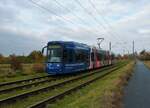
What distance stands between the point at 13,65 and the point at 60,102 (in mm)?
29653

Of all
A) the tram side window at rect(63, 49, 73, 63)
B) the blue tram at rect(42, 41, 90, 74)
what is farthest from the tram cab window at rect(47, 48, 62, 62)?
the tram side window at rect(63, 49, 73, 63)

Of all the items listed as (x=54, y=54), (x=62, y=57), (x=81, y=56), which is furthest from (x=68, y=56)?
(x=81, y=56)

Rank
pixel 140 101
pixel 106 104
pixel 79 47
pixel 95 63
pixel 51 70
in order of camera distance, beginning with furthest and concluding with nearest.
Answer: pixel 95 63 < pixel 79 47 < pixel 51 70 < pixel 140 101 < pixel 106 104

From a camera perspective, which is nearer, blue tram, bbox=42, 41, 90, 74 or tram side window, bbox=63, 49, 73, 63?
blue tram, bbox=42, 41, 90, 74

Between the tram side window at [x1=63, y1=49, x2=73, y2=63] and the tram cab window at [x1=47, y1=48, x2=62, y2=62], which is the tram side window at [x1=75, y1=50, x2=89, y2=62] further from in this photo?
the tram cab window at [x1=47, y1=48, x2=62, y2=62]

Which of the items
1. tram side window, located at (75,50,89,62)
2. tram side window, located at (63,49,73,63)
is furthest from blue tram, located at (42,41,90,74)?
tram side window, located at (75,50,89,62)

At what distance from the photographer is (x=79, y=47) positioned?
37531 mm

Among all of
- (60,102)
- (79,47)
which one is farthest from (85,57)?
(60,102)

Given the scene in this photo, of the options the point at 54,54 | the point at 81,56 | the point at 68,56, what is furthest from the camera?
the point at 81,56

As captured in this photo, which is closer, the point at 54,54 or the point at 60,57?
the point at 60,57

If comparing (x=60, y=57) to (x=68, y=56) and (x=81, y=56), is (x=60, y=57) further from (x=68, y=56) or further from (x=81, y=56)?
(x=81, y=56)

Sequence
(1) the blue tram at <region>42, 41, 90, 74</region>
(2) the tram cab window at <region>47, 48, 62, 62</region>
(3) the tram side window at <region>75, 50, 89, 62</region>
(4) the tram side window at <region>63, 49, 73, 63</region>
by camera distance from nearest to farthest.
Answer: (1) the blue tram at <region>42, 41, 90, 74</region> < (2) the tram cab window at <region>47, 48, 62, 62</region> < (4) the tram side window at <region>63, 49, 73, 63</region> < (3) the tram side window at <region>75, 50, 89, 62</region>

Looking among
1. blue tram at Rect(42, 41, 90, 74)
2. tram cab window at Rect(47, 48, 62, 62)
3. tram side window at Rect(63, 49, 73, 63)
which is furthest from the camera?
tram side window at Rect(63, 49, 73, 63)

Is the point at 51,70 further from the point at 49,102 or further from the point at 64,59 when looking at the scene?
the point at 49,102
